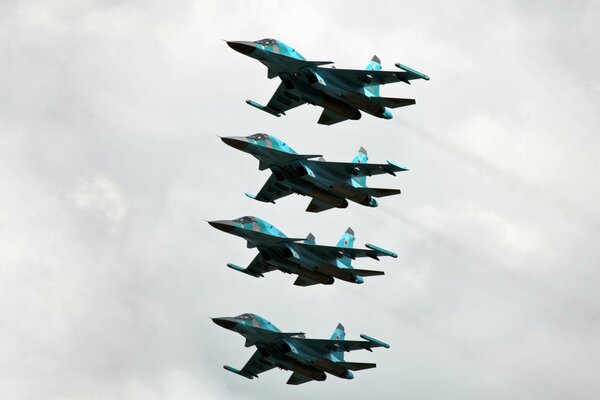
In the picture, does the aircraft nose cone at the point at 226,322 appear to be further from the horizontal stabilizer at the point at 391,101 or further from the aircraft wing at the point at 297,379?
the horizontal stabilizer at the point at 391,101

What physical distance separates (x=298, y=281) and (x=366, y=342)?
394 inches

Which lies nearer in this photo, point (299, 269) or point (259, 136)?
point (259, 136)

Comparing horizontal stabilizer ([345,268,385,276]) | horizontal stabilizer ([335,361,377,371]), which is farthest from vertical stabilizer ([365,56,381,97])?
Result: horizontal stabilizer ([335,361,377,371])

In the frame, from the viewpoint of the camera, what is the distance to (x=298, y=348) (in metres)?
139

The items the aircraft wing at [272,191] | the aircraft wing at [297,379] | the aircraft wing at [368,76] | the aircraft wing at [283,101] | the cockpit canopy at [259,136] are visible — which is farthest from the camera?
the aircraft wing at [297,379]

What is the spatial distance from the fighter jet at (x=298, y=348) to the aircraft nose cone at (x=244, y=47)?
25679 mm

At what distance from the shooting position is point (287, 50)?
128125 mm

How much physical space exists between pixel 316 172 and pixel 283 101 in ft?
26.5

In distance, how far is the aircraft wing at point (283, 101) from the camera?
13700cm

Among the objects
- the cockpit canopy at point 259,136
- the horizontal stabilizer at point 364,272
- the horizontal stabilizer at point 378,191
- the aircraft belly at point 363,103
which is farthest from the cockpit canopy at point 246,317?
the aircraft belly at point 363,103

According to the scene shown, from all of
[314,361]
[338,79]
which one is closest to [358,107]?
[338,79]

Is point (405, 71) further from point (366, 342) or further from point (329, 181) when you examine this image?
point (366, 342)

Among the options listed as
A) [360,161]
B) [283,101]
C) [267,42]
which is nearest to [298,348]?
[360,161]

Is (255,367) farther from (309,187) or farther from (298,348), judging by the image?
(309,187)
